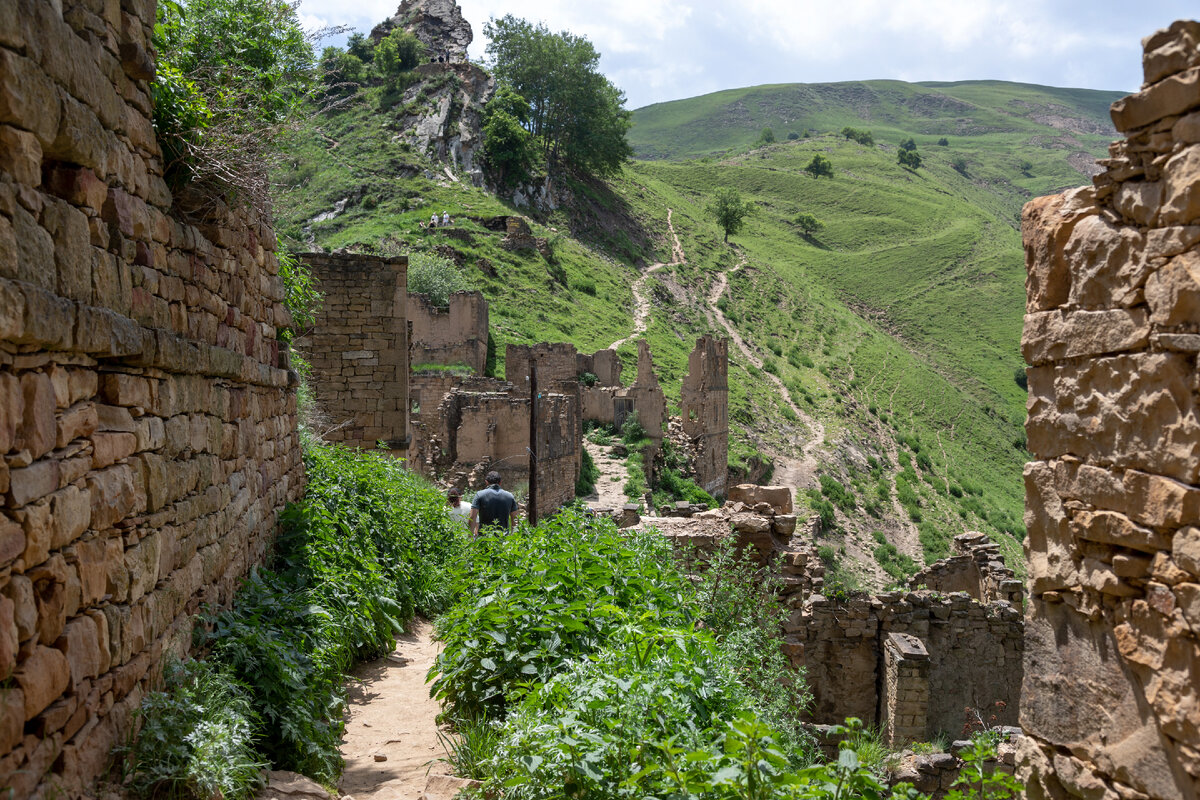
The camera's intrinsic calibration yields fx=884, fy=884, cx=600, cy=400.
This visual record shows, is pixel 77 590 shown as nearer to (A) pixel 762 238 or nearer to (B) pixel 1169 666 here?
(B) pixel 1169 666

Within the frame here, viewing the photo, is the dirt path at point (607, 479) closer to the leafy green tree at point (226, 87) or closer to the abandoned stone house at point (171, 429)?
the leafy green tree at point (226, 87)

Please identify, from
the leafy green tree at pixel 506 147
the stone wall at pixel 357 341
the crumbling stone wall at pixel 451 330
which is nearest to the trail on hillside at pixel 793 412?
the crumbling stone wall at pixel 451 330

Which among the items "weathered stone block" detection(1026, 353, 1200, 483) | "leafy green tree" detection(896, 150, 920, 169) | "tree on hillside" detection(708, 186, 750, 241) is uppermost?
"leafy green tree" detection(896, 150, 920, 169)

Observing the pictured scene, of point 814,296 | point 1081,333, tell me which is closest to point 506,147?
point 814,296

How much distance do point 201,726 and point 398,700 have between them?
237 centimetres

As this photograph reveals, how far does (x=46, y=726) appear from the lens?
306 cm

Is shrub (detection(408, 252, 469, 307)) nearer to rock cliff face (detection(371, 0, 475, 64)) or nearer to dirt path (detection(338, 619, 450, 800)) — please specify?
dirt path (detection(338, 619, 450, 800))

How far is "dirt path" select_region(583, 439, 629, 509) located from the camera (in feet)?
79.7

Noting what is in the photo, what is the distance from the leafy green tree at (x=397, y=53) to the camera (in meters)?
60.0

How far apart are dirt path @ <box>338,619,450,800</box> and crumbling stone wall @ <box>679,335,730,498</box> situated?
25091 millimetres

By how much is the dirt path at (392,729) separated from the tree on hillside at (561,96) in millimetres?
58981

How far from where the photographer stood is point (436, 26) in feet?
225

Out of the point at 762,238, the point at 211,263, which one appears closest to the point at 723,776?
the point at 211,263

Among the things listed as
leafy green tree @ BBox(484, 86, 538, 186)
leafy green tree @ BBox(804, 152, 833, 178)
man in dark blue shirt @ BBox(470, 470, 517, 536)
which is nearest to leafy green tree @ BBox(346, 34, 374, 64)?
leafy green tree @ BBox(484, 86, 538, 186)
